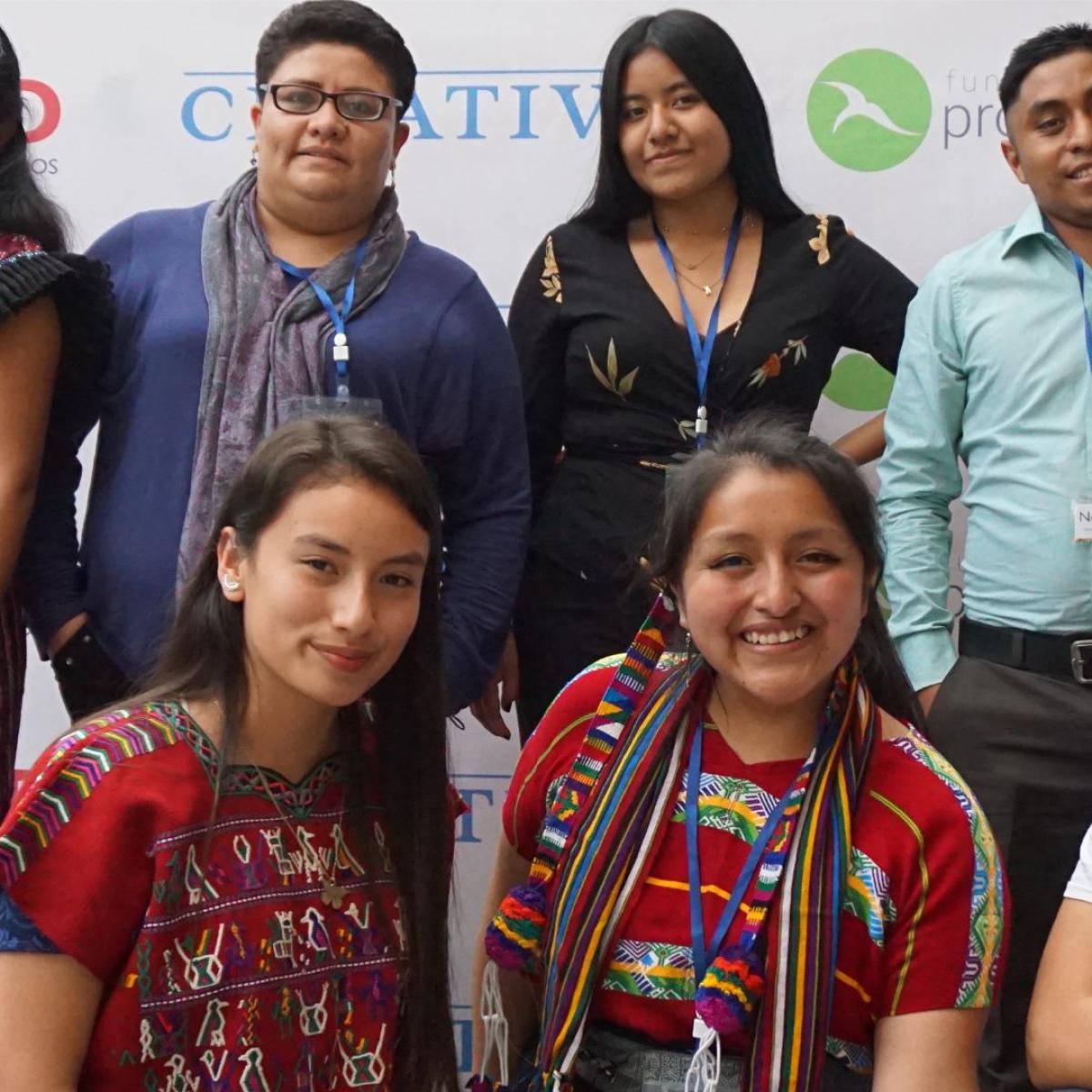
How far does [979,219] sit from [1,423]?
180 centimetres

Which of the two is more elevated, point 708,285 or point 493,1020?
point 708,285

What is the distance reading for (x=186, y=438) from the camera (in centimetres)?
222

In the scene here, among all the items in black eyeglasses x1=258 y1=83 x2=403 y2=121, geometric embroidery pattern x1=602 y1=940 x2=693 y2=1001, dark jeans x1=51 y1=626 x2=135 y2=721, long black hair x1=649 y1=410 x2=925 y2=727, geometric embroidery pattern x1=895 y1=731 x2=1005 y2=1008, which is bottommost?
geometric embroidery pattern x1=602 y1=940 x2=693 y2=1001

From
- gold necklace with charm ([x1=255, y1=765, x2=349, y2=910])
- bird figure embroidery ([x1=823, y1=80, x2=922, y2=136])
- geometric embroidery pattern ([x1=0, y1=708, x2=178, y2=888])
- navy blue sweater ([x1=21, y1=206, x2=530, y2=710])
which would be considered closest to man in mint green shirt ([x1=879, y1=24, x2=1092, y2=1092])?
bird figure embroidery ([x1=823, y1=80, x2=922, y2=136])

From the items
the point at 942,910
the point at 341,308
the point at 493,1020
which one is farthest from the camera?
the point at 341,308

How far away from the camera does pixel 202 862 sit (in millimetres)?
1643

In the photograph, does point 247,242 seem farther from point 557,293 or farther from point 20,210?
point 557,293

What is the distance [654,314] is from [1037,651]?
779mm

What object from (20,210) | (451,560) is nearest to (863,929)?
(451,560)

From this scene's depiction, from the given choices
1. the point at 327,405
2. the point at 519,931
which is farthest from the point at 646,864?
the point at 327,405

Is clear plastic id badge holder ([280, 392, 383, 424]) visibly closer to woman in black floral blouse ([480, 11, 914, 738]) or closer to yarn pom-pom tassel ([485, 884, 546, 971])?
woman in black floral blouse ([480, 11, 914, 738])

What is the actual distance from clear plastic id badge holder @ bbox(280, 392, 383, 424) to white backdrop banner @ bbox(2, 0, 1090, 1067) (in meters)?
1.02

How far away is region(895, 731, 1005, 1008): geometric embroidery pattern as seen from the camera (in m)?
1.67

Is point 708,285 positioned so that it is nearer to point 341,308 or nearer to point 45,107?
point 341,308
